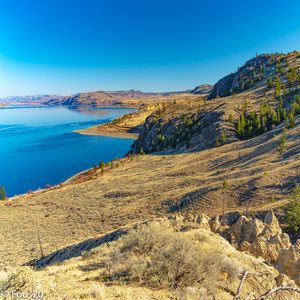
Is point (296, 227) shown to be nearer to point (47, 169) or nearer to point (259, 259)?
point (259, 259)

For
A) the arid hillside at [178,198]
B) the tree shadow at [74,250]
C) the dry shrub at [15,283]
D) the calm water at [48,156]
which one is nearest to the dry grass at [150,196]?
the arid hillside at [178,198]

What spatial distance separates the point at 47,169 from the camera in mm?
82625

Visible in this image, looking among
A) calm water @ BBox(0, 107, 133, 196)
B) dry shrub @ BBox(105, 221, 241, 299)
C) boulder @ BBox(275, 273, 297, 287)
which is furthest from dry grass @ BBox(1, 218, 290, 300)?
calm water @ BBox(0, 107, 133, 196)

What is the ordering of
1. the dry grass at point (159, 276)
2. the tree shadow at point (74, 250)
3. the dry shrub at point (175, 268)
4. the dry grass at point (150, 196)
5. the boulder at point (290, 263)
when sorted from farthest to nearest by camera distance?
the dry grass at point (150, 196) < the tree shadow at point (74, 250) < the boulder at point (290, 263) < the dry shrub at point (175, 268) < the dry grass at point (159, 276)

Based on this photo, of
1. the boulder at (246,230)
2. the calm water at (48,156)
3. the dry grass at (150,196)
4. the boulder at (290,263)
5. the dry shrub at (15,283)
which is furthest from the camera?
the calm water at (48,156)

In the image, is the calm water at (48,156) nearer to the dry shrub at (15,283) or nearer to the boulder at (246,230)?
the boulder at (246,230)

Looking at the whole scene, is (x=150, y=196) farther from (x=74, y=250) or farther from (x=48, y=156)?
(x=48, y=156)

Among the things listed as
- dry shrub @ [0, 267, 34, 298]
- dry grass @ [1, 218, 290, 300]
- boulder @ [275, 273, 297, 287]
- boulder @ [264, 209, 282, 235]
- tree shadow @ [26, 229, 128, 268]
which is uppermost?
dry shrub @ [0, 267, 34, 298]

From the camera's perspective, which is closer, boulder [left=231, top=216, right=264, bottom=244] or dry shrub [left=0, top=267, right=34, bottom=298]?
dry shrub [left=0, top=267, right=34, bottom=298]

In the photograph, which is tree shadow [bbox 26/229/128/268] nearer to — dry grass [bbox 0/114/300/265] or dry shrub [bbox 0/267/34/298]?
dry grass [bbox 0/114/300/265]

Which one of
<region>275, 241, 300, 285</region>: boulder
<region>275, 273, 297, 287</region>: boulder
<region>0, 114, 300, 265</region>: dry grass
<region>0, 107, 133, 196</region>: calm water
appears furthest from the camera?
<region>0, 107, 133, 196</region>: calm water

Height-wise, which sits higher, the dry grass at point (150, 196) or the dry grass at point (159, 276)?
the dry grass at point (159, 276)

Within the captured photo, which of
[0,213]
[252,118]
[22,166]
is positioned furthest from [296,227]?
[22,166]

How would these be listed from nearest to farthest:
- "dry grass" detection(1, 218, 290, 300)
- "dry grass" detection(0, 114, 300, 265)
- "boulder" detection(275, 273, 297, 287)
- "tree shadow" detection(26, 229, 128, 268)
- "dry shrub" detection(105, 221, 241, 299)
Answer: "dry grass" detection(1, 218, 290, 300) < "dry shrub" detection(105, 221, 241, 299) < "boulder" detection(275, 273, 297, 287) < "tree shadow" detection(26, 229, 128, 268) < "dry grass" detection(0, 114, 300, 265)
